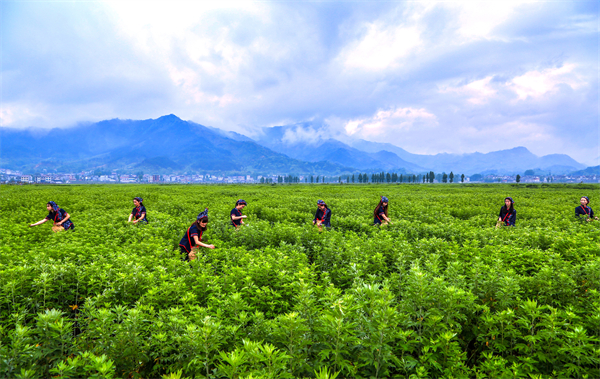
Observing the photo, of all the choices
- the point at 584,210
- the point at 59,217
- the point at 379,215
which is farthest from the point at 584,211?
the point at 59,217

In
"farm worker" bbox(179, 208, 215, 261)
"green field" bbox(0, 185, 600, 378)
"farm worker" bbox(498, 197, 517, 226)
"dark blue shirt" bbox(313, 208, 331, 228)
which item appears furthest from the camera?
"dark blue shirt" bbox(313, 208, 331, 228)

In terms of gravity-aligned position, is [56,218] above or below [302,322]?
above

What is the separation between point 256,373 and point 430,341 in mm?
2514

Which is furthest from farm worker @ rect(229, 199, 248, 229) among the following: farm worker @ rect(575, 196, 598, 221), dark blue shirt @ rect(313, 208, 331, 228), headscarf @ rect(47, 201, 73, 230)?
farm worker @ rect(575, 196, 598, 221)

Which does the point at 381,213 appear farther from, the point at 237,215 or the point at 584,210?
the point at 584,210

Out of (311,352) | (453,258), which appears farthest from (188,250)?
(453,258)

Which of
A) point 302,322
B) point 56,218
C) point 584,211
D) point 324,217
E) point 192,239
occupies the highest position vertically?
point 584,211

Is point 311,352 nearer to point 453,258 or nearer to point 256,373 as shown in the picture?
point 256,373

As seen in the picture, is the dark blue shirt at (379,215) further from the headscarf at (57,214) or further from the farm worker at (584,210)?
the headscarf at (57,214)

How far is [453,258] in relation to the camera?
757 cm

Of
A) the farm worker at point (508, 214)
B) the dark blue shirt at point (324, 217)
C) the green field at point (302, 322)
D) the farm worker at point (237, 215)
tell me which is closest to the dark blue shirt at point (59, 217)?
the green field at point (302, 322)

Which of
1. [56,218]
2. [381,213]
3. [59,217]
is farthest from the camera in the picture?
[381,213]

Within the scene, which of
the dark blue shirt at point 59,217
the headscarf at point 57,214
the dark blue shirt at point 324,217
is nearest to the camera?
the headscarf at point 57,214

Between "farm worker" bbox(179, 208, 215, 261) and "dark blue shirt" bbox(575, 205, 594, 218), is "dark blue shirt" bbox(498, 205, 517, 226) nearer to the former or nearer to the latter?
"dark blue shirt" bbox(575, 205, 594, 218)
